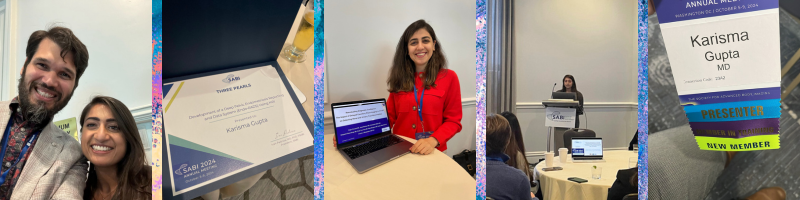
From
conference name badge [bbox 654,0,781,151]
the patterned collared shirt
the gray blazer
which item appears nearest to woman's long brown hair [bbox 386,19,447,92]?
conference name badge [bbox 654,0,781,151]

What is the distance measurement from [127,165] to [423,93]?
127 centimetres

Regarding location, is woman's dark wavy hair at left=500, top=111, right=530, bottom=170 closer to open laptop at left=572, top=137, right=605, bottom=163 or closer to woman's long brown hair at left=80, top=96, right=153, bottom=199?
open laptop at left=572, top=137, right=605, bottom=163

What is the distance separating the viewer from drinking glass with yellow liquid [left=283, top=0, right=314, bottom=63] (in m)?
1.42

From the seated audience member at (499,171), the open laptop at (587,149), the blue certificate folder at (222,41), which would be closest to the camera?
the blue certificate folder at (222,41)

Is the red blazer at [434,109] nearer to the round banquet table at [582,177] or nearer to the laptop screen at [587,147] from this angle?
the round banquet table at [582,177]

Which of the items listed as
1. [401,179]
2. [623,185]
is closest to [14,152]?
[401,179]

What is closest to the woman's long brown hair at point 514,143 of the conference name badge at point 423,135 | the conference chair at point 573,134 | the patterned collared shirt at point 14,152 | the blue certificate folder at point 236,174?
the conference chair at point 573,134

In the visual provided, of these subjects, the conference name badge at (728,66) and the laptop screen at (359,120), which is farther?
the conference name badge at (728,66)

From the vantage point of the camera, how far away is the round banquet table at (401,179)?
1.40 metres

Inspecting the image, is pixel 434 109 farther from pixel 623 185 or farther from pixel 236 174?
pixel 623 185

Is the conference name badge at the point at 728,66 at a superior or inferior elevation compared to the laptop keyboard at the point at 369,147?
superior

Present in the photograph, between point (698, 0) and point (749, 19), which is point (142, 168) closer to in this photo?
point (698, 0)

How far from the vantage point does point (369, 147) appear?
4.62 feet

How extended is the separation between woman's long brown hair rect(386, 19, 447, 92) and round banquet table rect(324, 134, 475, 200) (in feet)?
0.96
